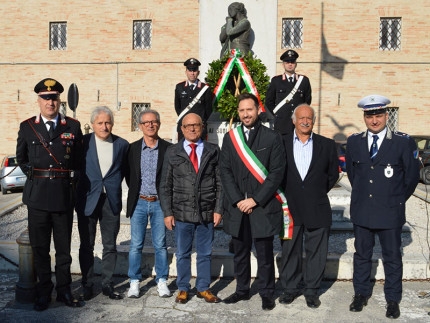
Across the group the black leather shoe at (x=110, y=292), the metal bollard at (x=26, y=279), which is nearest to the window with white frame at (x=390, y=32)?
the black leather shoe at (x=110, y=292)

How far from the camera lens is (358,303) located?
4.09 m

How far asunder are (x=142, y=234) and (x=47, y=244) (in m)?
0.86

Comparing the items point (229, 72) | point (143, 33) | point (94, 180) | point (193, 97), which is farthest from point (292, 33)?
point (94, 180)

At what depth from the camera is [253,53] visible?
8.34m

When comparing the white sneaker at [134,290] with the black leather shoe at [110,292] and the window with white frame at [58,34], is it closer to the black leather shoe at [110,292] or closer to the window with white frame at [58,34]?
the black leather shoe at [110,292]

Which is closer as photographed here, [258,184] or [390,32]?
[258,184]

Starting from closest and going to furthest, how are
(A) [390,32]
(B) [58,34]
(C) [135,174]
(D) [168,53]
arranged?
(C) [135,174]
(A) [390,32]
(D) [168,53]
(B) [58,34]

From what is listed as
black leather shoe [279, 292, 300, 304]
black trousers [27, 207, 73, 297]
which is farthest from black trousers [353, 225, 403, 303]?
black trousers [27, 207, 73, 297]

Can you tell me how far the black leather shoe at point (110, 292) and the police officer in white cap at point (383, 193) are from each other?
7.09 ft

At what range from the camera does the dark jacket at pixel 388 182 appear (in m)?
3.96

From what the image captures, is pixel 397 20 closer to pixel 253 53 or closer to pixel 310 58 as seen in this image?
pixel 310 58

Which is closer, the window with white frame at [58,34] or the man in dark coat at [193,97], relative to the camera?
the man in dark coat at [193,97]

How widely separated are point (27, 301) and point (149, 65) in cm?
1535

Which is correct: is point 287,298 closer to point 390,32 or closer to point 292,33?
point 292,33
